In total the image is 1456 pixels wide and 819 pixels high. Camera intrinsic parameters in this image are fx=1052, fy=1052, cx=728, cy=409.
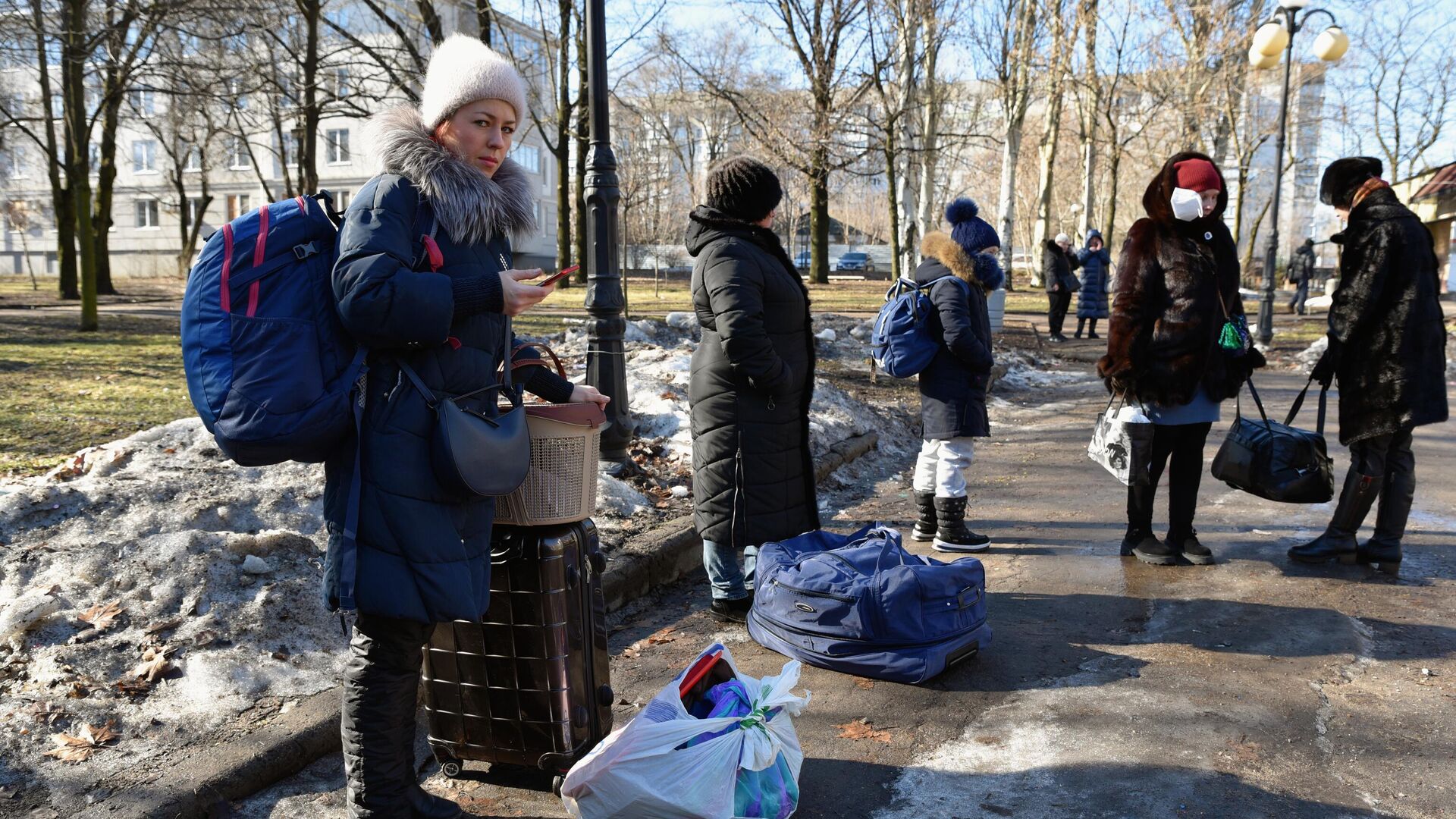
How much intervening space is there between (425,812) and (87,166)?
14.5 metres

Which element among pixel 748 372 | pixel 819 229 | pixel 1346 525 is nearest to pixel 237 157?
pixel 819 229

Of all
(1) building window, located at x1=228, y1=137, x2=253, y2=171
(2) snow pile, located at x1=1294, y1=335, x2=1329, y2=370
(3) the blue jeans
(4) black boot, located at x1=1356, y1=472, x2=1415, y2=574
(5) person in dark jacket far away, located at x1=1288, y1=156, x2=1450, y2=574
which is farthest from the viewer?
(1) building window, located at x1=228, y1=137, x2=253, y2=171

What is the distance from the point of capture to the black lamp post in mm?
6750

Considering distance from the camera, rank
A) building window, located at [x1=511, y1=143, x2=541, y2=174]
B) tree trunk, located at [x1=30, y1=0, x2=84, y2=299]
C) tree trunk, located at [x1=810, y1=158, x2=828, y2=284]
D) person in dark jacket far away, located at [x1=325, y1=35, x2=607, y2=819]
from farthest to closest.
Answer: building window, located at [x1=511, y1=143, x2=541, y2=174], tree trunk, located at [x1=810, y1=158, x2=828, y2=284], tree trunk, located at [x1=30, y1=0, x2=84, y2=299], person in dark jacket far away, located at [x1=325, y1=35, x2=607, y2=819]

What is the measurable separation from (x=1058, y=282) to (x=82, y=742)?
58.3 feet

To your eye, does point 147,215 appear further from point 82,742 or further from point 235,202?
point 82,742

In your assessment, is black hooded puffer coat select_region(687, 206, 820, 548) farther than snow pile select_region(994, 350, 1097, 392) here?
No

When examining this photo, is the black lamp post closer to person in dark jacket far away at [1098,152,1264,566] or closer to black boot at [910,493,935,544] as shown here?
black boot at [910,493,935,544]

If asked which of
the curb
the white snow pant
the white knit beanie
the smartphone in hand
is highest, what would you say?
the white knit beanie

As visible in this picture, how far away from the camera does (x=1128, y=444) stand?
5652 mm

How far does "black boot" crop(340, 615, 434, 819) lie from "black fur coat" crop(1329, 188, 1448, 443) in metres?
4.89

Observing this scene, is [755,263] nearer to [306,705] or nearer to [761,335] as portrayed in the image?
[761,335]

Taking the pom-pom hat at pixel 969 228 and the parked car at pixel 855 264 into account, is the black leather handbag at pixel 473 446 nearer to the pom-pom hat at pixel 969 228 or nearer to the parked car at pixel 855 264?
the pom-pom hat at pixel 969 228

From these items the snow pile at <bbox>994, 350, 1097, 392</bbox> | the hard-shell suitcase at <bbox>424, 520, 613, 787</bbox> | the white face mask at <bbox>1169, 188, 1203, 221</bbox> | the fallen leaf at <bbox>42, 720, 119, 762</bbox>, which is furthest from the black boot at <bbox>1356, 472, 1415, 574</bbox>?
the snow pile at <bbox>994, 350, 1097, 392</bbox>
